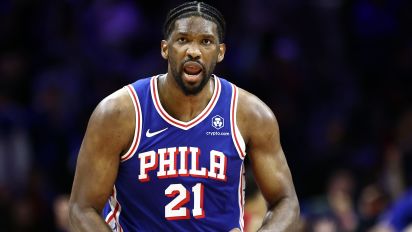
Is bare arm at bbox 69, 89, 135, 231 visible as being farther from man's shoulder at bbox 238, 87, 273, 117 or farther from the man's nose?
man's shoulder at bbox 238, 87, 273, 117

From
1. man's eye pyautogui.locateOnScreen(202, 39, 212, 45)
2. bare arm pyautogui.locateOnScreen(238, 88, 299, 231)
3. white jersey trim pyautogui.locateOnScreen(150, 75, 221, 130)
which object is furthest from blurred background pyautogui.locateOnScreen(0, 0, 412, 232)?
man's eye pyautogui.locateOnScreen(202, 39, 212, 45)

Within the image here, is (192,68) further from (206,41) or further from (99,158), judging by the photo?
(99,158)

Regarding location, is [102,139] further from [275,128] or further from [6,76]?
[6,76]

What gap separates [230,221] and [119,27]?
22.5 ft

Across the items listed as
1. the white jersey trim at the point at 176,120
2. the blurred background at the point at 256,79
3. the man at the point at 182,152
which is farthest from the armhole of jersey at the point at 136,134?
the blurred background at the point at 256,79

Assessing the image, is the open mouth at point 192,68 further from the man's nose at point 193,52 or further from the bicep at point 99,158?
the bicep at point 99,158

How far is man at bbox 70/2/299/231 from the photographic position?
5023mm

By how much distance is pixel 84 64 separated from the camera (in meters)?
11.6

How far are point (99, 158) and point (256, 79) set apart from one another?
6.37 meters

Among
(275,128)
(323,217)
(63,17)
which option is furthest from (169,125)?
(63,17)

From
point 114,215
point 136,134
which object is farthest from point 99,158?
point 114,215

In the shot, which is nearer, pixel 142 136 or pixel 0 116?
pixel 142 136

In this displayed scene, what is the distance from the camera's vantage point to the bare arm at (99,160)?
500cm

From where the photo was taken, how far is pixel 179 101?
5230 mm
